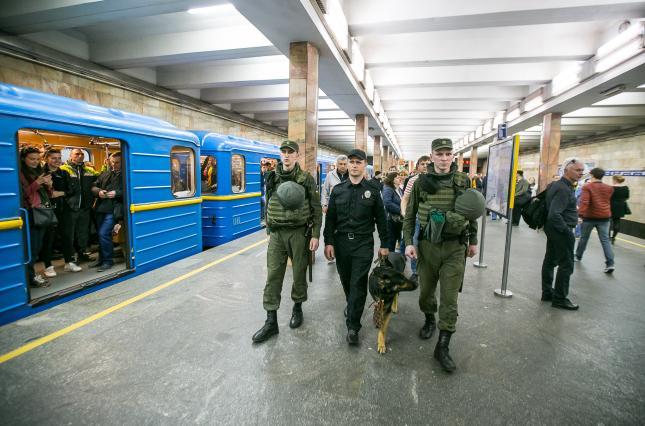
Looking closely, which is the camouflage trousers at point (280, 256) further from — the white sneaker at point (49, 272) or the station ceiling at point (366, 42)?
the white sneaker at point (49, 272)

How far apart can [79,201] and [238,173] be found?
348 cm

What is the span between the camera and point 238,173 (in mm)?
7922

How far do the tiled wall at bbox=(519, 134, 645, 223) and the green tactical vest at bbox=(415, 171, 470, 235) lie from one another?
14.4 meters

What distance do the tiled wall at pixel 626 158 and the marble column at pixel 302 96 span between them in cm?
1406

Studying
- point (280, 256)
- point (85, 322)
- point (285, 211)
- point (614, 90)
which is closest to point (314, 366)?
point (280, 256)

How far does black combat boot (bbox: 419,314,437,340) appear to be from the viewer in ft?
10.4

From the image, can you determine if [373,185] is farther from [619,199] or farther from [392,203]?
[619,199]

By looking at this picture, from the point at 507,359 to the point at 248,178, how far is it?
6.83 meters

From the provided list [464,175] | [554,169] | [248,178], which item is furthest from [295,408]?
[554,169]

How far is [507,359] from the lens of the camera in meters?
2.82

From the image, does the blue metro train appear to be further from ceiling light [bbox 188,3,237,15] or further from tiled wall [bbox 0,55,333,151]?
ceiling light [bbox 188,3,237,15]

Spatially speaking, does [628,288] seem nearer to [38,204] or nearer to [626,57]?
[626,57]

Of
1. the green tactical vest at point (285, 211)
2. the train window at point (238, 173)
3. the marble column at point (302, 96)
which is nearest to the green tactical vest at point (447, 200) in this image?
the green tactical vest at point (285, 211)

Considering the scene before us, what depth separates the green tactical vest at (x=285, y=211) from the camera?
3.07m
